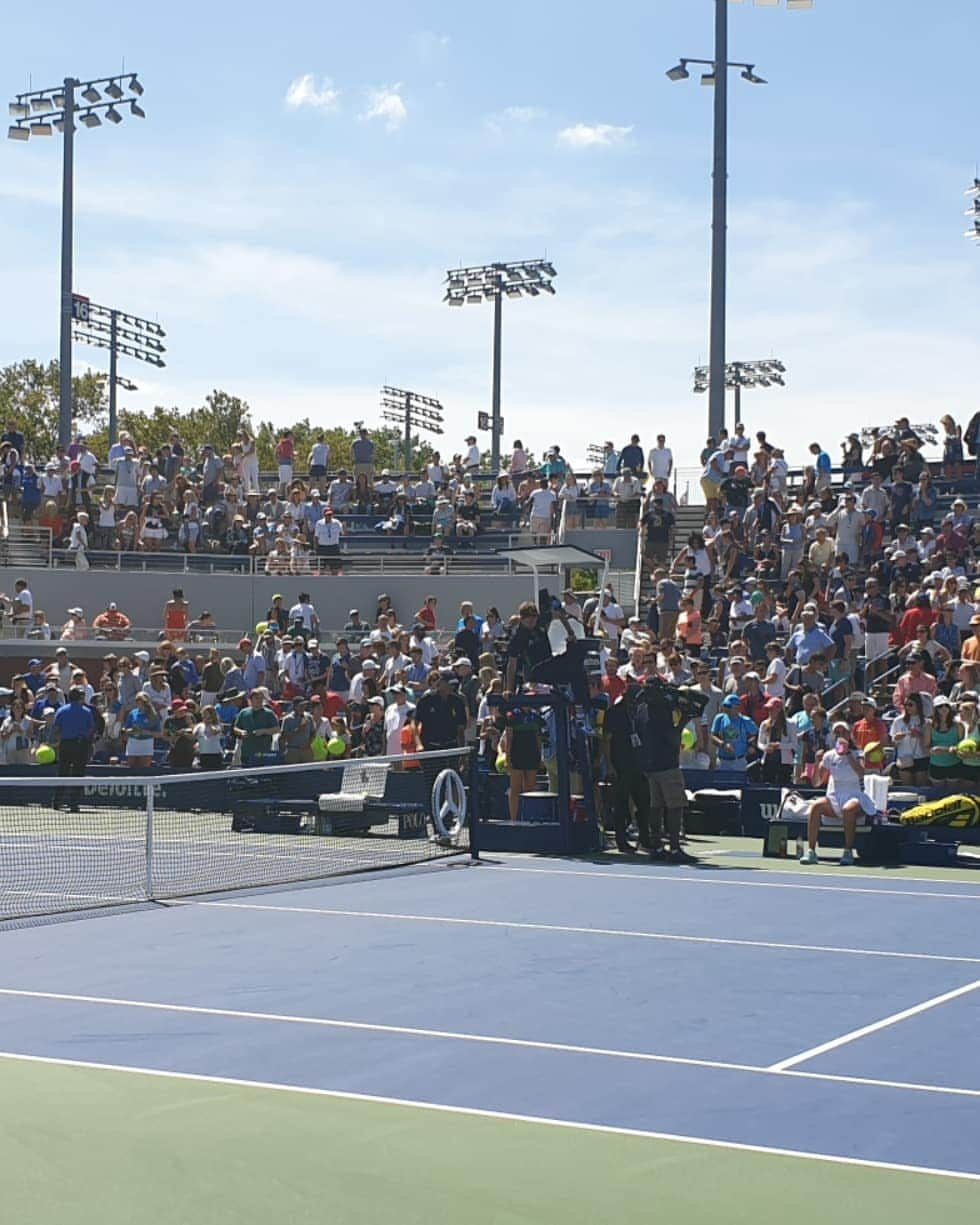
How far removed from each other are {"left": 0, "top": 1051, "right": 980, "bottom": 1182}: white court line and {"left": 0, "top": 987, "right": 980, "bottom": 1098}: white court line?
1225mm

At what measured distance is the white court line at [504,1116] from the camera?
22.8 feet

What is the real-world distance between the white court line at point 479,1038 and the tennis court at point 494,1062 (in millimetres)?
26

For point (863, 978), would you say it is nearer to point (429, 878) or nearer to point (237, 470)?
point (429, 878)

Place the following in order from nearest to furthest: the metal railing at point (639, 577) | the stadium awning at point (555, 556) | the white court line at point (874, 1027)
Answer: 1. the white court line at point (874, 1027)
2. the stadium awning at point (555, 556)
3. the metal railing at point (639, 577)

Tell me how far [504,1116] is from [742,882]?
8.62 meters

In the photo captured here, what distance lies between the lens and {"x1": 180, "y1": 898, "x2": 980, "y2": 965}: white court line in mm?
12062

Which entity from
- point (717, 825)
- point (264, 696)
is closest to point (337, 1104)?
point (717, 825)

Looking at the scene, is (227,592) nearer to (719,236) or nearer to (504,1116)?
(719,236)

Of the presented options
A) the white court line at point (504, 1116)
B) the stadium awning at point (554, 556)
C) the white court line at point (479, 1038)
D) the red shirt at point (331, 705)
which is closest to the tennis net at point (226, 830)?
the red shirt at point (331, 705)

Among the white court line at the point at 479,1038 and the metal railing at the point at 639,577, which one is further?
the metal railing at the point at 639,577

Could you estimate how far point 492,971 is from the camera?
1140 cm

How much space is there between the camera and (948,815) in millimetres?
18297

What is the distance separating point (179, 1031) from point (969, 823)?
429 inches

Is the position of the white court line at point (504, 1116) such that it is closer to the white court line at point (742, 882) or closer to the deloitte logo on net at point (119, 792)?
the white court line at point (742, 882)
